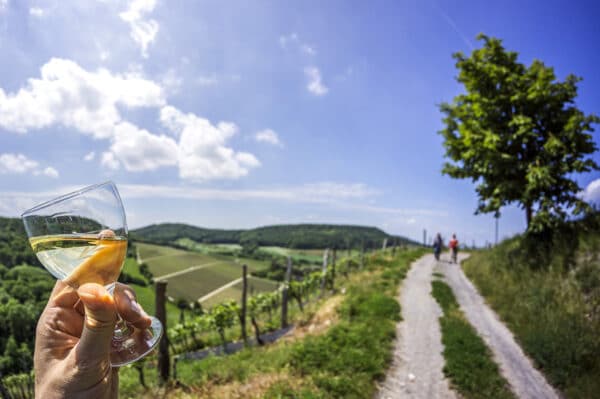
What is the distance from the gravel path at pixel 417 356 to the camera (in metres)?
5.82

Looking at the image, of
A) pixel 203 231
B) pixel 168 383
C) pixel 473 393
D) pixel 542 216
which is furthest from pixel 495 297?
pixel 203 231

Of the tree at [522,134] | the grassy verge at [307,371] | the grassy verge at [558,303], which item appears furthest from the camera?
the tree at [522,134]

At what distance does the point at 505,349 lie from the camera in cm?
724

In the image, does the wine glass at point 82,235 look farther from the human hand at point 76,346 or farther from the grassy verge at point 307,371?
the grassy verge at point 307,371

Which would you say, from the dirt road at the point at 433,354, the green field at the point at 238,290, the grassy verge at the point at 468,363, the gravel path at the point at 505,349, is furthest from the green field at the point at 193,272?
the grassy verge at the point at 468,363

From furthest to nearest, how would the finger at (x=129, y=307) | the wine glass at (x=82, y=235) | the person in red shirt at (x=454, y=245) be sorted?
the person in red shirt at (x=454, y=245) → the finger at (x=129, y=307) → the wine glass at (x=82, y=235)

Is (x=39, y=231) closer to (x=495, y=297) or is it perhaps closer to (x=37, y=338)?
(x=37, y=338)

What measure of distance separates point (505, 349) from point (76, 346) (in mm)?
8679

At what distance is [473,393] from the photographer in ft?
18.1

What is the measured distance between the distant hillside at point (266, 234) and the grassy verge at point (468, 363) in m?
76.7

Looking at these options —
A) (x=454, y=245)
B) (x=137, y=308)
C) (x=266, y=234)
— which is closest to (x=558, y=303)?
(x=137, y=308)

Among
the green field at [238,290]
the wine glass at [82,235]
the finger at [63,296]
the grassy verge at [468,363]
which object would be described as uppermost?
the wine glass at [82,235]

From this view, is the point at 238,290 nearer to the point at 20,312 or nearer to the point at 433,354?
the point at 20,312

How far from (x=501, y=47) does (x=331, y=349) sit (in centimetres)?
1286
